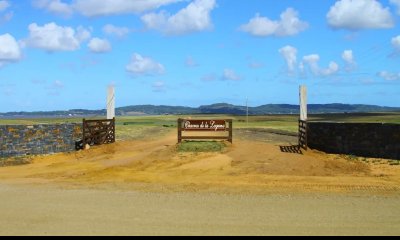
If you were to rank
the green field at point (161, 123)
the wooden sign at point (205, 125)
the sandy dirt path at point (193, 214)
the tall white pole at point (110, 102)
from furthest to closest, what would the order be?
the green field at point (161, 123) → the tall white pole at point (110, 102) → the wooden sign at point (205, 125) → the sandy dirt path at point (193, 214)

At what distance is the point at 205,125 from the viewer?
2347 centimetres

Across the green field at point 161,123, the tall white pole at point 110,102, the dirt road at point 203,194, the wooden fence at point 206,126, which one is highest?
the tall white pole at point 110,102

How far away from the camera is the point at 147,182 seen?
1580cm

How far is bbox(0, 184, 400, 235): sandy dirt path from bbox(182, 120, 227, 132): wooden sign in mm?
10127

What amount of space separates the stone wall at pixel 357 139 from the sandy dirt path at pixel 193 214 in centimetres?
951

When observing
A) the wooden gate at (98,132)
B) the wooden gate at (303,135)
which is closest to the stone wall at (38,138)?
the wooden gate at (98,132)

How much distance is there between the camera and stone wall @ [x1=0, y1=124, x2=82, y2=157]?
22.8 m

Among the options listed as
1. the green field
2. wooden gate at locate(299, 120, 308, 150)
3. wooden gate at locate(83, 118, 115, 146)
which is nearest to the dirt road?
wooden gate at locate(299, 120, 308, 150)

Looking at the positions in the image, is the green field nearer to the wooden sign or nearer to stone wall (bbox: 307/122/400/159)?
the wooden sign

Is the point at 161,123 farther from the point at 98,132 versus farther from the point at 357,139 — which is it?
the point at 357,139

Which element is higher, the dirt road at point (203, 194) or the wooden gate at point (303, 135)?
the wooden gate at point (303, 135)

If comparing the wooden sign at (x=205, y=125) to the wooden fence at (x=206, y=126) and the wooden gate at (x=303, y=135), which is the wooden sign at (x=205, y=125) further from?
the wooden gate at (x=303, y=135)

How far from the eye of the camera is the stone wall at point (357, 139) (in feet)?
70.6

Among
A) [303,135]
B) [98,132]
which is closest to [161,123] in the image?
[98,132]
